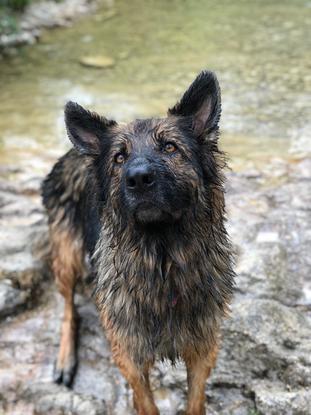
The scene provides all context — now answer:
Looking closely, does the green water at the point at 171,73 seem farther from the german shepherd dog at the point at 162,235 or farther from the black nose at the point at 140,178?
the black nose at the point at 140,178

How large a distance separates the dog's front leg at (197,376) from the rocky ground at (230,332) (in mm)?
308

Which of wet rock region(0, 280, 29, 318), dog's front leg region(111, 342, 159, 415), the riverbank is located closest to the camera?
dog's front leg region(111, 342, 159, 415)

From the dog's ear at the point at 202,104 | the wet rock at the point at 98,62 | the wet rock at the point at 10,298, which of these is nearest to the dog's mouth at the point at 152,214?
the dog's ear at the point at 202,104

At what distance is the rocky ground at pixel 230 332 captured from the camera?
13.6 ft

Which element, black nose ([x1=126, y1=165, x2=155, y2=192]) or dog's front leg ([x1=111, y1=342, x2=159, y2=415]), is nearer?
→ black nose ([x1=126, y1=165, x2=155, y2=192])

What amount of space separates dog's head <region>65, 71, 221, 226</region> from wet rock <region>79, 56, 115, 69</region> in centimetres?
780

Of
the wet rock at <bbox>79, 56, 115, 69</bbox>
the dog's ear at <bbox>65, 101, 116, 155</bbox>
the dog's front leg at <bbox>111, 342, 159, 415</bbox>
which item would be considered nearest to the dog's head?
the dog's ear at <bbox>65, 101, 116, 155</bbox>

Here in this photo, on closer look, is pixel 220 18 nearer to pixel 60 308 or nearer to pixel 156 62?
pixel 156 62

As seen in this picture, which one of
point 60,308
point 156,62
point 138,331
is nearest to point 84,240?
point 60,308

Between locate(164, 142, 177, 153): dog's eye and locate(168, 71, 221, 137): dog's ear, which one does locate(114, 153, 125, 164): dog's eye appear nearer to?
locate(164, 142, 177, 153): dog's eye

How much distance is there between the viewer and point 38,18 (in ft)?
45.0

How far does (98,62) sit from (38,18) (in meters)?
3.32

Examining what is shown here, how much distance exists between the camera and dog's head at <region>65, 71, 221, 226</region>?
3121 millimetres

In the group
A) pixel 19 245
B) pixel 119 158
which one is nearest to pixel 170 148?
pixel 119 158
